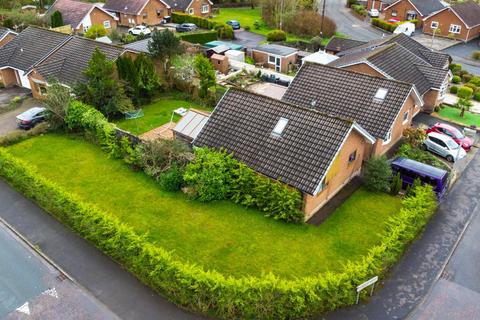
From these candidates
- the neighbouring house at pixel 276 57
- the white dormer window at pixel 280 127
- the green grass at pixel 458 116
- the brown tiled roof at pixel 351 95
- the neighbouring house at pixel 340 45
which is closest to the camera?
the white dormer window at pixel 280 127

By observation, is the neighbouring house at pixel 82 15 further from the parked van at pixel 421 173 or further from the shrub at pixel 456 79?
the parked van at pixel 421 173

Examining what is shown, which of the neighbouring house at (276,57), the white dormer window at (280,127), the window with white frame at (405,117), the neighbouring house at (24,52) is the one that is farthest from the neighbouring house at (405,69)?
the neighbouring house at (24,52)

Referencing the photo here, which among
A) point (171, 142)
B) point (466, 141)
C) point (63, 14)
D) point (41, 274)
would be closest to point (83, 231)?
A: point (41, 274)

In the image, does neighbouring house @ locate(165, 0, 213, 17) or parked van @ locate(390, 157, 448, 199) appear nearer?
parked van @ locate(390, 157, 448, 199)

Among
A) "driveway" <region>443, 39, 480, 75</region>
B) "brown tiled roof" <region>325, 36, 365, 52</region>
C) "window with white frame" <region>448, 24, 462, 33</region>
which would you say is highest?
"brown tiled roof" <region>325, 36, 365, 52</region>

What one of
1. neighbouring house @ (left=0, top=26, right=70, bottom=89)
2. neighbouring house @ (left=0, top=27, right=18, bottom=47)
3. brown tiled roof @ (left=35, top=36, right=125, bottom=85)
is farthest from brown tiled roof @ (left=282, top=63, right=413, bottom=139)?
neighbouring house @ (left=0, top=27, right=18, bottom=47)

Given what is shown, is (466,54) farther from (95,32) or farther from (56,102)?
(56,102)

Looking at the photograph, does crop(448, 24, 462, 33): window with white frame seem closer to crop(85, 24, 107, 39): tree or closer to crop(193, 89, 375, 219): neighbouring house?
crop(193, 89, 375, 219): neighbouring house

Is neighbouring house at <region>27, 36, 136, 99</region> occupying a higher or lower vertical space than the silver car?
higher
